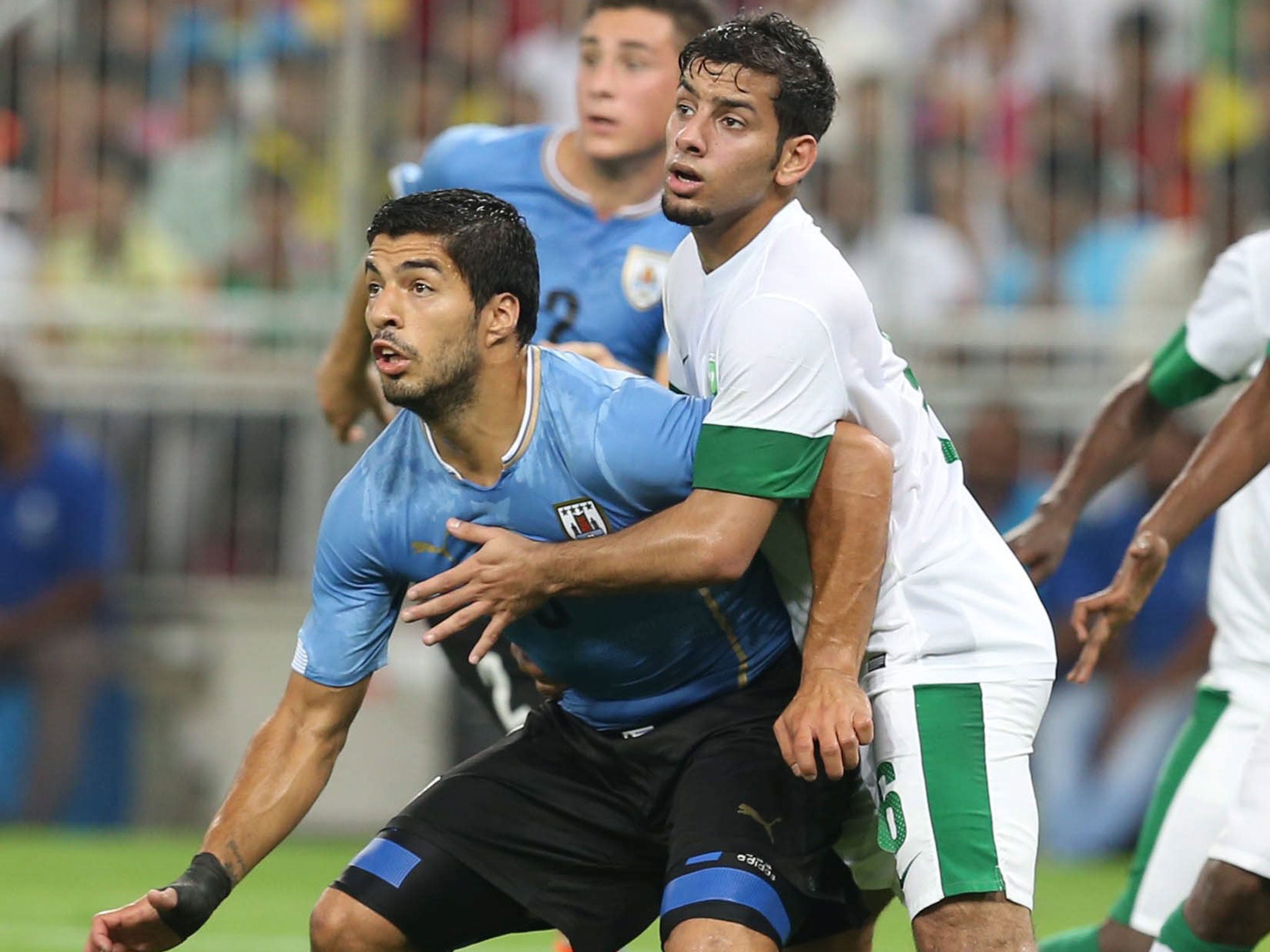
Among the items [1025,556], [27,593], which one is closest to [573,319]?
[1025,556]

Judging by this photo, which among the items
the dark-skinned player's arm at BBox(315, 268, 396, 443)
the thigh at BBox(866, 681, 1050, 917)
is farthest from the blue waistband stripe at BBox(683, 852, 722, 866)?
the dark-skinned player's arm at BBox(315, 268, 396, 443)

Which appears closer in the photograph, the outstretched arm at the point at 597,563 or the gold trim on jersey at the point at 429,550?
the outstretched arm at the point at 597,563

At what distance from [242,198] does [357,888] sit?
6973 mm

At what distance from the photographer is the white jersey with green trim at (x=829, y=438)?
14.8 feet

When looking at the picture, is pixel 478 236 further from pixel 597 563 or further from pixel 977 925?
pixel 977 925

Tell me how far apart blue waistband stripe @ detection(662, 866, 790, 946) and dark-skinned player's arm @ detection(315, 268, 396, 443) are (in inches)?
88.6

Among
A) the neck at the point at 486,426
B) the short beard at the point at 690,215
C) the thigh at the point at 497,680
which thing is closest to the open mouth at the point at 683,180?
the short beard at the point at 690,215

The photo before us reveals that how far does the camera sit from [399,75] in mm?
11125

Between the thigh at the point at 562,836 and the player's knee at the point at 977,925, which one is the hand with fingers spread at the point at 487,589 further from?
the player's knee at the point at 977,925

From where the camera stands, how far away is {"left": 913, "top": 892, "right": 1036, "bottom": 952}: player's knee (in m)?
4.52

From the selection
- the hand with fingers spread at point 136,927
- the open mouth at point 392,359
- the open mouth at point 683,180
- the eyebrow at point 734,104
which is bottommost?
the hand with fingers spread at point 136,927

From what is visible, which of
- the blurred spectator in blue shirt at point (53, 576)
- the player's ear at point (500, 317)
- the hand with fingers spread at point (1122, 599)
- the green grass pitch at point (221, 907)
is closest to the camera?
the player's ear at point (500, 317)

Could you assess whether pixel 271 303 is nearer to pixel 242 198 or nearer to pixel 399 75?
pixel 242 198

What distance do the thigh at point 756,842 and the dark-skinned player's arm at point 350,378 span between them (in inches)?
78.1
